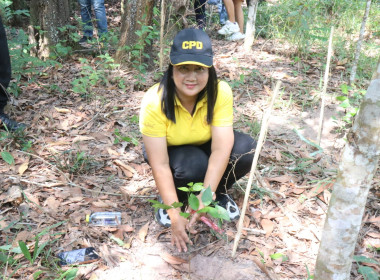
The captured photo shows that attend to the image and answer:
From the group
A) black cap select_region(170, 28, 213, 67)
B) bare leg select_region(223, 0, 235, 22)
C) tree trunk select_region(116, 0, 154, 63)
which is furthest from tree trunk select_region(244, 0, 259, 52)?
black cap select_region(170, 28, 213, 67)

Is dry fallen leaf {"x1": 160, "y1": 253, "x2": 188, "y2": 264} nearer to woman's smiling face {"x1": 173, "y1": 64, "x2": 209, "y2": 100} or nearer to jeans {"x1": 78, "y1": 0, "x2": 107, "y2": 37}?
woman's smiling face {"x1": 173, "y1": 64, "x2": 209, "y2": 100}

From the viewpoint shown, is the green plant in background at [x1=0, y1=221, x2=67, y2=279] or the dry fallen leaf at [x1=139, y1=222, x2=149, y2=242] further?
the dry fallen leaf at [x1=139, y1=222, x2=149, y2=242]

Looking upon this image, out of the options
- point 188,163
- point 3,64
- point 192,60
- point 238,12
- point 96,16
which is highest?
point 238,12

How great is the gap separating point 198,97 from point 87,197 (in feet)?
3.63

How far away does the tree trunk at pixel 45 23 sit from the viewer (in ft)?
14.6

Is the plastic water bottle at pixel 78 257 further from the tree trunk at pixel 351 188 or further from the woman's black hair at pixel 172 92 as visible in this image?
the tree trunk at pixel 351 188

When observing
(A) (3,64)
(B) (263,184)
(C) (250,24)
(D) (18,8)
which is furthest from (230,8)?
(D) (18,8)

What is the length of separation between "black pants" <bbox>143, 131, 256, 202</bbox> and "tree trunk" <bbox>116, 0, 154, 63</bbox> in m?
2.37

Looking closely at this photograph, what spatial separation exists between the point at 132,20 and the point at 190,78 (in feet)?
8.91

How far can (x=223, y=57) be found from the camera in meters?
5.00

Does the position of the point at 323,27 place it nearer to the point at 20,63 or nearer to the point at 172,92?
the point at 172,92

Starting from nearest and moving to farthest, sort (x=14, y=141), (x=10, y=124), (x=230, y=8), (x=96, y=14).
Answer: (x=14, y=141) < (x=10, y=124) < (x=96, y=14) < (x=230, y=8)

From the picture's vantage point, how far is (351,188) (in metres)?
1.35

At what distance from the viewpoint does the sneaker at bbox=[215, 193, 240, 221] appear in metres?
2.38
